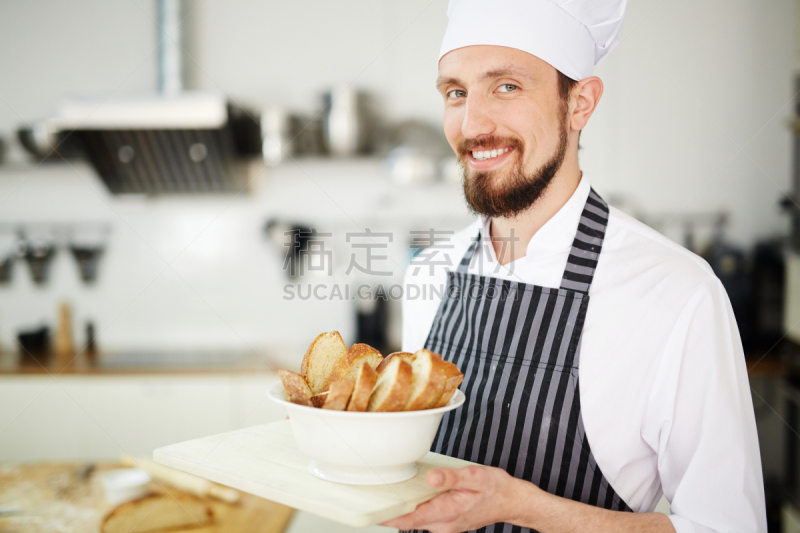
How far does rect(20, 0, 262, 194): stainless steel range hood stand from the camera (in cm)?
243

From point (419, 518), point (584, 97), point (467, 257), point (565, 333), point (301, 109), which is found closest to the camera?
point (419, 518)

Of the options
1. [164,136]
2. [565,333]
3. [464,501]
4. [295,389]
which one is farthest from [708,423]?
[164,136]

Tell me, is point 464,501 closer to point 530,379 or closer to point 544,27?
point 530,379

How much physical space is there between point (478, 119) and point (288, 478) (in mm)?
657

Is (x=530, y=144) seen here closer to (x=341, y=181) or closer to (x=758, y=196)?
(x=341, y=181)

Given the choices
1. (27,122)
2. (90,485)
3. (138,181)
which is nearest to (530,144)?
(90,485)

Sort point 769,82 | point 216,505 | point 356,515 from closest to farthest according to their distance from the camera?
point 356,515 → point 216,505 → point 769,82

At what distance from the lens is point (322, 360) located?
851 millimetres

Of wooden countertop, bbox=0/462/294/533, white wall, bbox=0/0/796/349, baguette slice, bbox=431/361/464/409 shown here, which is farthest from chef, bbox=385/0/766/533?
white wall, bbox=0/0/796/349

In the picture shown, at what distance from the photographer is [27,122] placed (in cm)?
298

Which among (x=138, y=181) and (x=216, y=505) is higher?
(x=138, y=181)

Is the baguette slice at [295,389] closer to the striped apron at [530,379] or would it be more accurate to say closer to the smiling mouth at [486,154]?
the striped apron at [530,379]

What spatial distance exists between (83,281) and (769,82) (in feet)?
11.7

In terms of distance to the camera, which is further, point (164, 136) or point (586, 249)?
point (164, 136)
